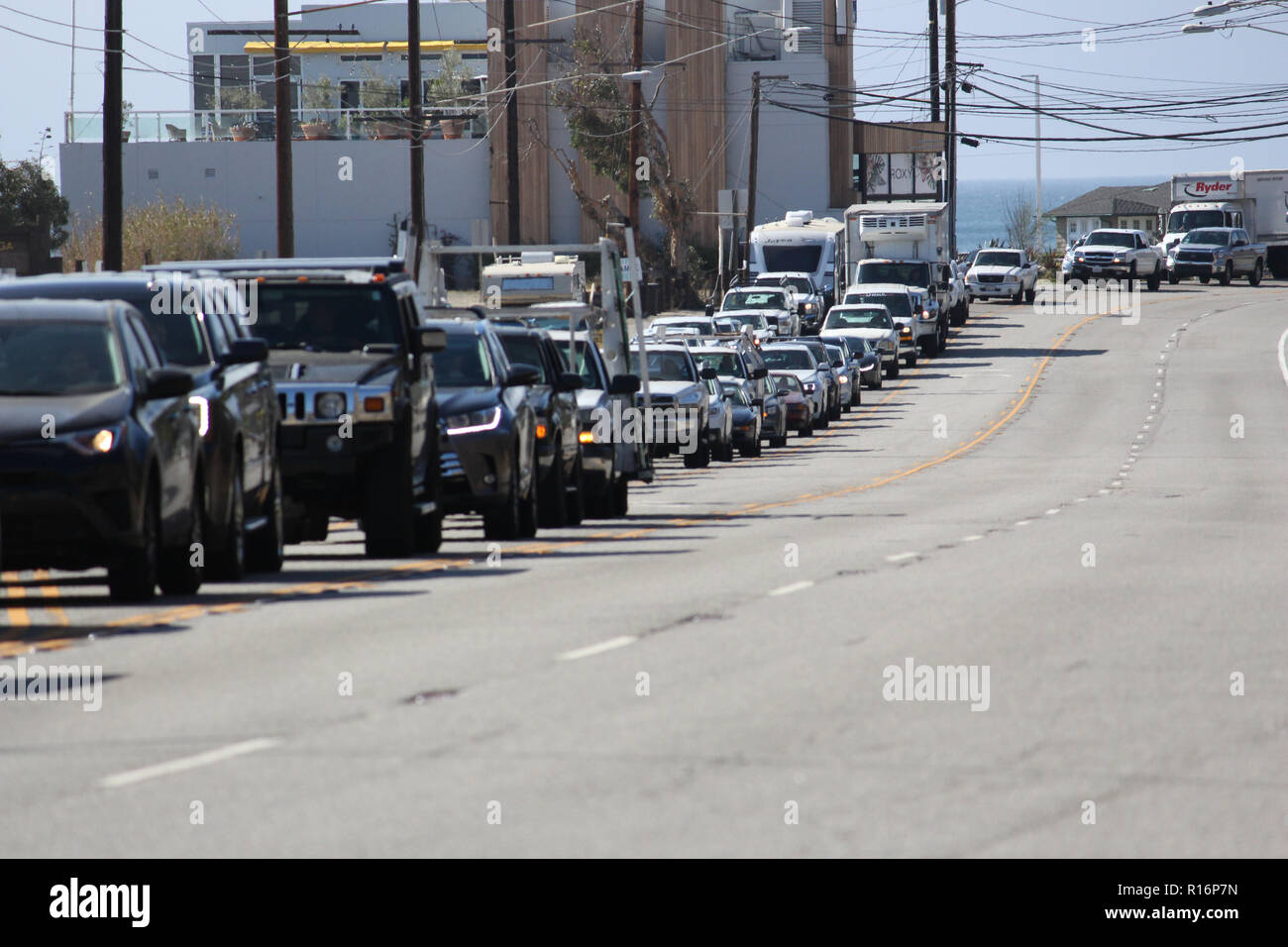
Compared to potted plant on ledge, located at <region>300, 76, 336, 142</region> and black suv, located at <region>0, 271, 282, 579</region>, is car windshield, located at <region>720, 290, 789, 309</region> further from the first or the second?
black suv, located at <region>0, 271, 282, 579</region>

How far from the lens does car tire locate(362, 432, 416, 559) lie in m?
16.0

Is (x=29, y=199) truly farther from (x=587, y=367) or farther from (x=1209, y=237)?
(x=1209, y=237)

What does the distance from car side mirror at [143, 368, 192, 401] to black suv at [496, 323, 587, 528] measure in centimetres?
741

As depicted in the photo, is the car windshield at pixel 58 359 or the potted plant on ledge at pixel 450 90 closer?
the car windshield at pixel 58 359

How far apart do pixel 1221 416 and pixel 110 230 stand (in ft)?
83.3

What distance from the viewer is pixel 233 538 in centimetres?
1439

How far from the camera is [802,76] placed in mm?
87562

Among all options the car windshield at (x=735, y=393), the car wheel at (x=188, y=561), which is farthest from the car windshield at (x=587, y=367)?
the car windshield at (x=735, y=393)

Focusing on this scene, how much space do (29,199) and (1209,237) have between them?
47701 millimetres

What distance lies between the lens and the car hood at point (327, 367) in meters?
16.0

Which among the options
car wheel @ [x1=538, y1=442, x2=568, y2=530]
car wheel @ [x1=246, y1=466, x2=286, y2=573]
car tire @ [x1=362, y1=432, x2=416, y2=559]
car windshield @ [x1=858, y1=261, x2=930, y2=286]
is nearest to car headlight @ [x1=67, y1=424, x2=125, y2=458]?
car wheel @ [x1=246, y1=466, x2=286, y2=573]

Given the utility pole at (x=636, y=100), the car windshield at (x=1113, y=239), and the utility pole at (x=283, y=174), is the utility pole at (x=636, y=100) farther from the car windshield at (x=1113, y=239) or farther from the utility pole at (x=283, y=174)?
the car windshield at (x=1113, y=239)

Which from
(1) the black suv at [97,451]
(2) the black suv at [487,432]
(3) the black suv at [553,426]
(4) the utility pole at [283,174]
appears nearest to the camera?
(1) the black suv at [97,451]

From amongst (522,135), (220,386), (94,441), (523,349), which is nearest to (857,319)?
(522,135)
